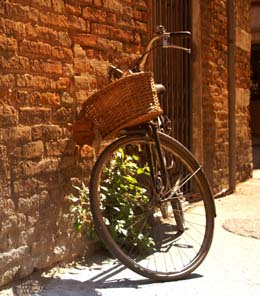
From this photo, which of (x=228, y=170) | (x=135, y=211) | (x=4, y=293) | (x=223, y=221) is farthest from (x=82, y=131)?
(x=228, y=170)

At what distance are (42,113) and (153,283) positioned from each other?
124cm

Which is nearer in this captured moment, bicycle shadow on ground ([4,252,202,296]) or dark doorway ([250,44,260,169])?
bicycle shadow on ground ([4,252,202,296])

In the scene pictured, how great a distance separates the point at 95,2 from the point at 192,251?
6.19ft

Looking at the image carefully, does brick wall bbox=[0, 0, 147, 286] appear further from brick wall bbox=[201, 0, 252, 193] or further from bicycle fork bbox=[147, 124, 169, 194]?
brick wall bbox=[201, 0, 252, 193]

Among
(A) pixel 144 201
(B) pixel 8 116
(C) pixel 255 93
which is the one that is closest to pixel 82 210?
(A) pixel 144 201

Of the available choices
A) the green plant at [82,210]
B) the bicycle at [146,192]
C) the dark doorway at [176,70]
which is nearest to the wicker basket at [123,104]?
the bicycle at [146,192]

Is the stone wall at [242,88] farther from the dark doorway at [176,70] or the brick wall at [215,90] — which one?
the dark doorway at [176,70]

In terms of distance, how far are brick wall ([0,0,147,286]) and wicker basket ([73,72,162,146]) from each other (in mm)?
290

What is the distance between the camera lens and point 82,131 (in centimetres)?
399

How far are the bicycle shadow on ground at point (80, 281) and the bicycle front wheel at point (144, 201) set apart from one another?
11 cm

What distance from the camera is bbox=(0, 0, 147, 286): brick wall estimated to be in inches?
137

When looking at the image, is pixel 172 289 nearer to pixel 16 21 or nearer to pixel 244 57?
pixel 16 21

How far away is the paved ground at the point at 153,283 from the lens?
11.8 feet

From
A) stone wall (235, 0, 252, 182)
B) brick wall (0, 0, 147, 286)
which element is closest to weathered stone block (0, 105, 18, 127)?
brick wall (0, 0, 147, 286)
